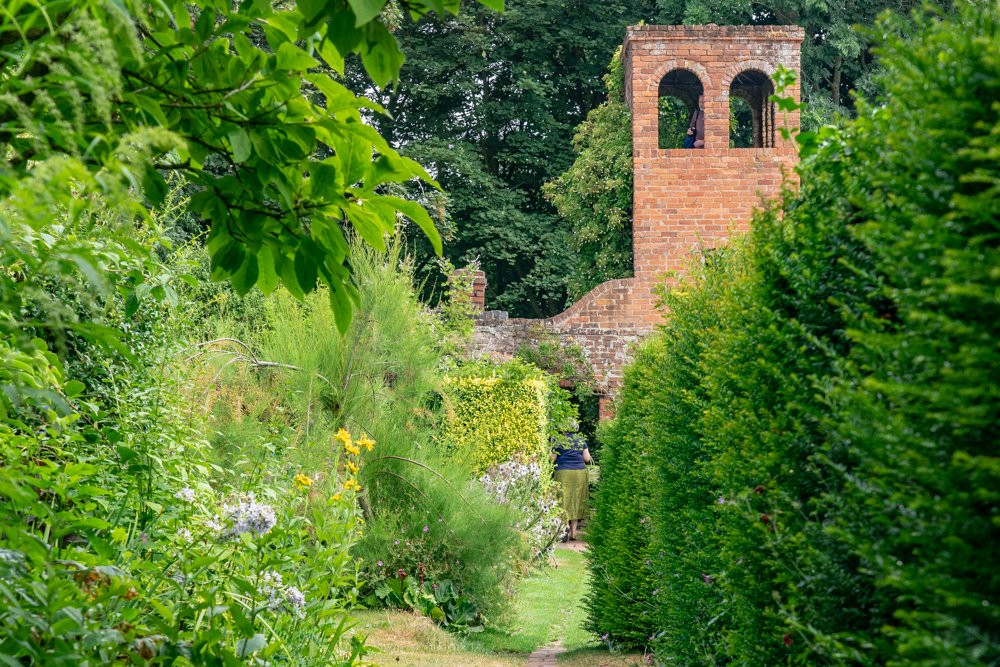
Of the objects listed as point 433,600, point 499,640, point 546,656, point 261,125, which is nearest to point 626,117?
point 433,600

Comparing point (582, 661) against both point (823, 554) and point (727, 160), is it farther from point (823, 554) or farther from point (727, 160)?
point (727, 160)

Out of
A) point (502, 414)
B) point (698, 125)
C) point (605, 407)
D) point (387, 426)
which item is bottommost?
point (605, 407)

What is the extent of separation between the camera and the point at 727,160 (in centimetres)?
1681

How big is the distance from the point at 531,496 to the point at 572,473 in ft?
11.5

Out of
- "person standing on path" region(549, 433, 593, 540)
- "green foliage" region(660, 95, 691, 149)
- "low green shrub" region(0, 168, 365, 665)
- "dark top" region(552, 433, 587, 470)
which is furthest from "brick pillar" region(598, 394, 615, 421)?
"low green shrub" region(0, 168, 365, 665)

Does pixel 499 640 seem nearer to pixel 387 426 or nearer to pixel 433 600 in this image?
pixel 433 600

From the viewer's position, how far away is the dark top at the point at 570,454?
580 inches

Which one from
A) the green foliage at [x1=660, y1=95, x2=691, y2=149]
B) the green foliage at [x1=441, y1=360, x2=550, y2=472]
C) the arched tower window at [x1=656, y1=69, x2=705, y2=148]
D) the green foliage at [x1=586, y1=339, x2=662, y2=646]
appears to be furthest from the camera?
the green foliage at [x1=660, y1=95, x2=691, y2=149]

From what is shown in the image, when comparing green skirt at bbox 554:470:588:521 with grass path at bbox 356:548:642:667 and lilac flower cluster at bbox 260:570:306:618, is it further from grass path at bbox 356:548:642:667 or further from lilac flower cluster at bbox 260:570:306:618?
lilac flower cluster at bbox 260:570:306:618

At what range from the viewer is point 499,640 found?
7957 millimetres

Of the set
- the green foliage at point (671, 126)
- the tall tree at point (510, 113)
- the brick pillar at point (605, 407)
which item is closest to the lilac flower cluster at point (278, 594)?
the brick pillar at point (605, 407)

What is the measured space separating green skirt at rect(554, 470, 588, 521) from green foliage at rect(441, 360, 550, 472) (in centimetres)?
155

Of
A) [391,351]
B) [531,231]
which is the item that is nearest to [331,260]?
[391,351]

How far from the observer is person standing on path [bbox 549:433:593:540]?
1467cm
